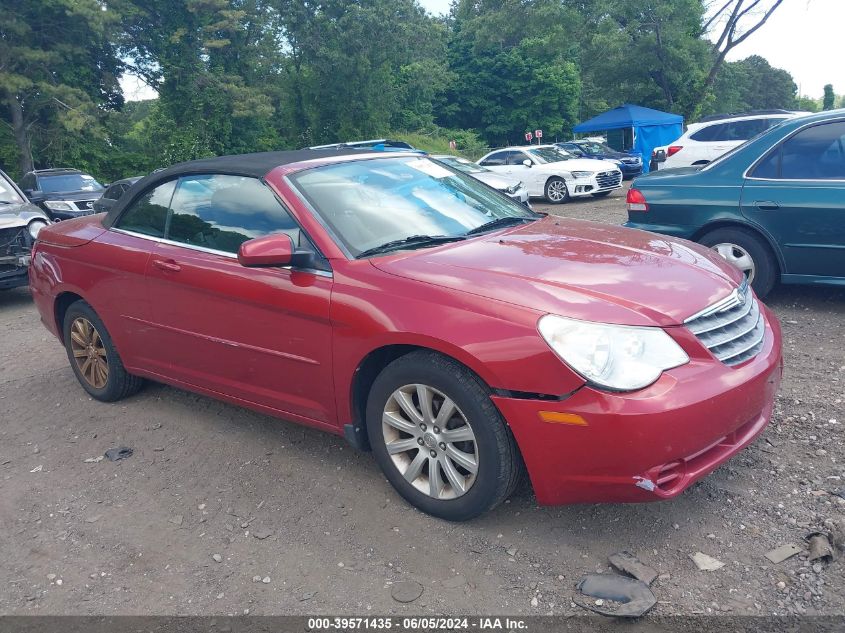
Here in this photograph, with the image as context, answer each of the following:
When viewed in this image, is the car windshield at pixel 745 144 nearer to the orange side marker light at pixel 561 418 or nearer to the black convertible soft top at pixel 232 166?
the black convertible soft top at pixel 232 166

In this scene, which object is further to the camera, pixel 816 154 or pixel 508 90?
pixel 508 90

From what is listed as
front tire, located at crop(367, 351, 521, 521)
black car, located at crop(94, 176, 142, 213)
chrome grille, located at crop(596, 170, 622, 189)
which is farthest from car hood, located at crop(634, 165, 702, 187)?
black car, located at crop(94, 176, 142, 213)

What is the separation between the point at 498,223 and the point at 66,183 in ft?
48.4

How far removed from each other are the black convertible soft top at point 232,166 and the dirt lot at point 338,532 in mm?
1528

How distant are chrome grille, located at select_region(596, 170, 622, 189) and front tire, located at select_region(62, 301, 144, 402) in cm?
1381

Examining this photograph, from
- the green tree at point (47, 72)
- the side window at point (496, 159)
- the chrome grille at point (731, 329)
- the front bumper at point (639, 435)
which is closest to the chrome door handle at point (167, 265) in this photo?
the front bumper at point (639, 435)

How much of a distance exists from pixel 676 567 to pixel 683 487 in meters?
0.32

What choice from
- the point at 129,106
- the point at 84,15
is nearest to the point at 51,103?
the point at 84,15

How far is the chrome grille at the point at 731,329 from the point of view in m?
3.04

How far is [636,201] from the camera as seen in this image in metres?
6.79

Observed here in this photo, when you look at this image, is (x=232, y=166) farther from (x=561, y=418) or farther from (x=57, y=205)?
(x=57, y=205)

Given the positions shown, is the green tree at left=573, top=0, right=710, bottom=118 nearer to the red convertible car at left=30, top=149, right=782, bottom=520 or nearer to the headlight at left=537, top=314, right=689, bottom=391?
the red convertible car at left=30, top=149, right=782, bottom=520

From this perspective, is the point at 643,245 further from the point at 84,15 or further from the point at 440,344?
the point at 84,15

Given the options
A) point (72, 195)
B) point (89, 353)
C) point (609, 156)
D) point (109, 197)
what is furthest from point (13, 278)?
point (609, 156)
